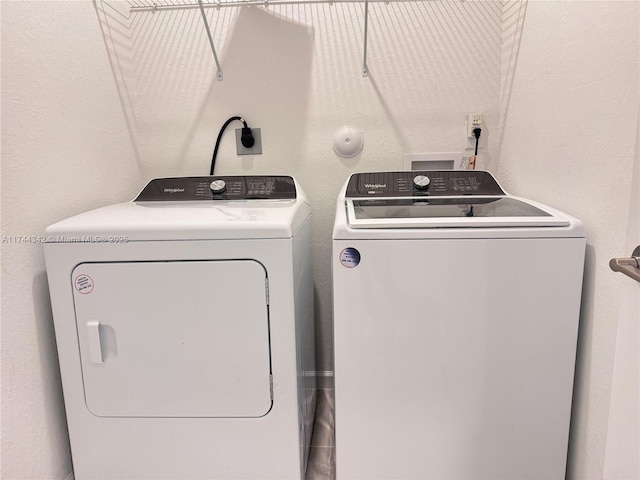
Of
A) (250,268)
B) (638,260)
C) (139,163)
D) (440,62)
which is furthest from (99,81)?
(638,260)

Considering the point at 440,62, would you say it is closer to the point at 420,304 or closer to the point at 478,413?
the point at 420,304

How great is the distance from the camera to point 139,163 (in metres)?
1.81

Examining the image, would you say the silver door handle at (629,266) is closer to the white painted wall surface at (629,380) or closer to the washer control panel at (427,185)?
the white painted wall surface at (629,380)

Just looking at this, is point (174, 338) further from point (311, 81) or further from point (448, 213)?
point (311, 81)

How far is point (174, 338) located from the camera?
1097 millimetres

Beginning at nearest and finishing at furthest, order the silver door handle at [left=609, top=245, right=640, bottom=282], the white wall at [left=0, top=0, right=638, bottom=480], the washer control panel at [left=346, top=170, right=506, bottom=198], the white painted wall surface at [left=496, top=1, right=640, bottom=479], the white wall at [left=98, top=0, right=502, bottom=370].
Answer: the silver door handle at [left=609, top=245, right=640, bottom=282] → the white painted wall surface at [left=496, top=1, right=640, bottom=479] → the white wall at [left=0, top=0, right=638, bottom=480] → the washer control panel at [left=346, top=170, right=506, bottom=198] → the white wall at [left=98, top=0, right=502, bottom=370]

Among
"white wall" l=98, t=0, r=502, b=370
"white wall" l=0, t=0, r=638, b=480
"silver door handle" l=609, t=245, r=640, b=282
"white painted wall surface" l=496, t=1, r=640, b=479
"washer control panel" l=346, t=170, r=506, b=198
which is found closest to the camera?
"silver door handle" l=609, t=245, r=640, b=282

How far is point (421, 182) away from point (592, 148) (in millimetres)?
566

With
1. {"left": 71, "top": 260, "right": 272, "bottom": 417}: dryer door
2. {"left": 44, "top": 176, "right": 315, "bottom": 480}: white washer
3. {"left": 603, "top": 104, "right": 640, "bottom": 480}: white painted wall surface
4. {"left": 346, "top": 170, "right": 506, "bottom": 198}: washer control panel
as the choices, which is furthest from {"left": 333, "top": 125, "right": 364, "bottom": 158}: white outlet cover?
{"left": 603, "top": 104, "right": 640, "bottom": 480}: white painted wall surface

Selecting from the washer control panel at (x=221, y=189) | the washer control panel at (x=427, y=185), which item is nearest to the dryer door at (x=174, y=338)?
the washer control panel at (x=221, y=189)

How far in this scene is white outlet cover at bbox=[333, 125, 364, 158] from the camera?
1.73 meters

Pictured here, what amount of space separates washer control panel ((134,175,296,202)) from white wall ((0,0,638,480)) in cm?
20

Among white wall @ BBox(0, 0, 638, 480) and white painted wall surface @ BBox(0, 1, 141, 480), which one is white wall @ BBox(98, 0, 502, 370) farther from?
white painted wall surface @ BBox(0, 1, 141, 480)

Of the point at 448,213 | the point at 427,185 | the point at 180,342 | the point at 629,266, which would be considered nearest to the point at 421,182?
the point at 427,185
